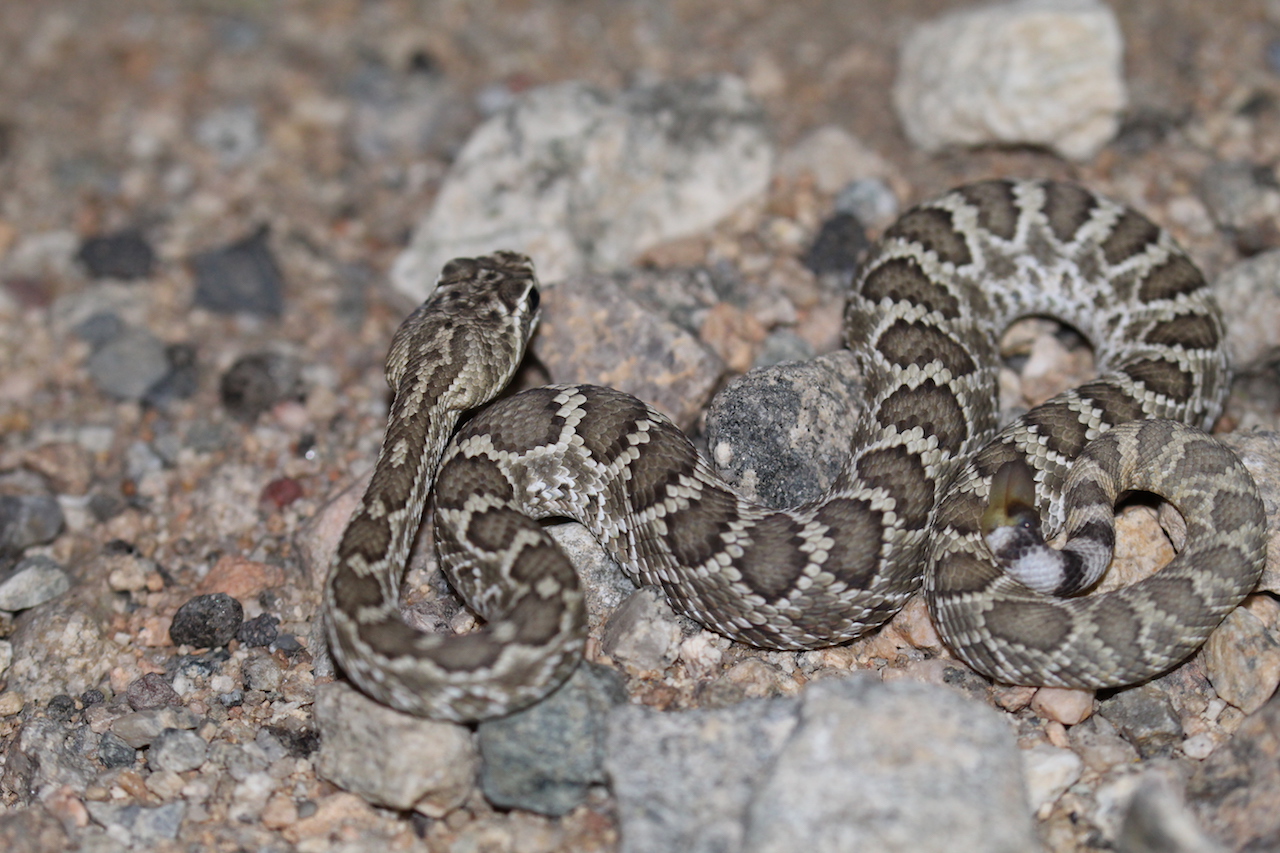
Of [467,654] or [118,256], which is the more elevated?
[467,654]

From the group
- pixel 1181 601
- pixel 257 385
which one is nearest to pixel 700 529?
pixel 1181 601

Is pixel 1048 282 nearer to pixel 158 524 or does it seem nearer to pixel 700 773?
pixel 700 773

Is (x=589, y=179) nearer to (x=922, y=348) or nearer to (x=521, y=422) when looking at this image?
(x=521, y=422)

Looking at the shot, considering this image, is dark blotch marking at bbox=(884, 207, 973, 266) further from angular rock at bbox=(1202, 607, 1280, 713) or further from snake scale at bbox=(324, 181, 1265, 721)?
angular rock at bbox=(1202, 607, 1280, 713)

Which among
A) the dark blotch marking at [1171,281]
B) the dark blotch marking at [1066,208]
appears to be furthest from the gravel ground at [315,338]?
the dark blotch marking at [1066,208]

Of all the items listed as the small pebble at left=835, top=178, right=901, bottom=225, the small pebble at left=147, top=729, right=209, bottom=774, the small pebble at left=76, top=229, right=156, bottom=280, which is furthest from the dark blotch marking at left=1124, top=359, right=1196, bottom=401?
the small pebble at left=76, top=229, right=156, bottom=280

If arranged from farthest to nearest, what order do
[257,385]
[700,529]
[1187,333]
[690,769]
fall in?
[257,385]
[1187,333]
[700,529]
[690,769]

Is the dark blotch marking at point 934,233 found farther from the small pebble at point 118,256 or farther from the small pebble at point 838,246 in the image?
the small pebble at point 118,256
